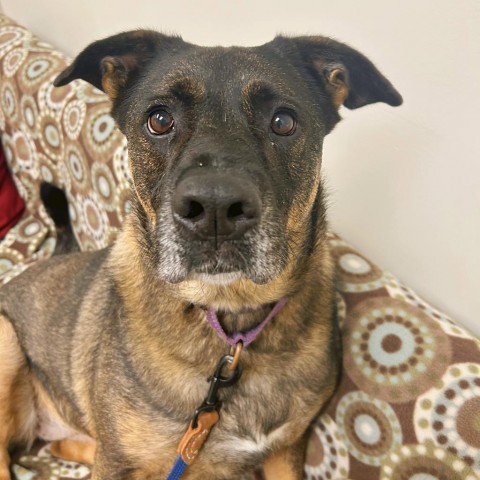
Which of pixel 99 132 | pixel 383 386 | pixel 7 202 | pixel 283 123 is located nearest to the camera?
pixel 283 123

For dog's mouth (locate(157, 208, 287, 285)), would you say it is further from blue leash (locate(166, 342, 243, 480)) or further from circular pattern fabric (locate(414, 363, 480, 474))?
circular pattern fabric (locate(414, 363, 480, 474))

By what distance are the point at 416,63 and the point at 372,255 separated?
0.75 metres

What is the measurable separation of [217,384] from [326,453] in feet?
1.91

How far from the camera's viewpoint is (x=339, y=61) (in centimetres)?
141

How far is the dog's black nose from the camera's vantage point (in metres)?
1.02

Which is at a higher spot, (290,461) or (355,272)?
(355,272)

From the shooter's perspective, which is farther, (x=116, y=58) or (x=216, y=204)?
(x=116, y=58)

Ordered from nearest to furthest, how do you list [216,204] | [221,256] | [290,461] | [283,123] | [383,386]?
[216,204]
[221,256]
[283,123]
[383,386]
[290,461]

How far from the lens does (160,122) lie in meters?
1.32

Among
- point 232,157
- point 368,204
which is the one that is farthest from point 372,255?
point 232,157

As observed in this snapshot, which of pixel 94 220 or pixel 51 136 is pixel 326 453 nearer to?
pixel 94 220

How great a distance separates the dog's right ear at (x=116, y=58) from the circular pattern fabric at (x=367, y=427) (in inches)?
48.4

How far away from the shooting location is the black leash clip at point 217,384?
4.53ft

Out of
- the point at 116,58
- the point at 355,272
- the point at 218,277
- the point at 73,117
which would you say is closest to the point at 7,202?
the point at 73,117
